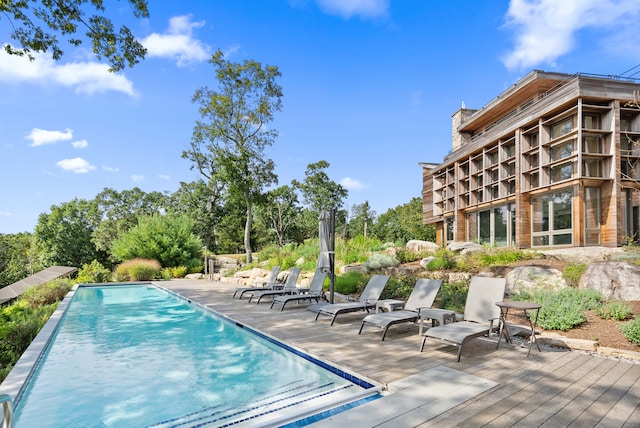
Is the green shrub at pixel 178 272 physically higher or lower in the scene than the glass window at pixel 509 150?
lower

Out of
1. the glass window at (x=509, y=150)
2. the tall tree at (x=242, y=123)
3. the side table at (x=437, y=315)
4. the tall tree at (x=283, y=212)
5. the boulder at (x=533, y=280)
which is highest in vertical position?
the tall tree at (x=242, y=123)

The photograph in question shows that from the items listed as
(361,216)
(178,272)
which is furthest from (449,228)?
(361,216)

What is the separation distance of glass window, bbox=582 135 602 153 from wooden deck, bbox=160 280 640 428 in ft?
37.0

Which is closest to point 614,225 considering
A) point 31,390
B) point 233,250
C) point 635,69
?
point 635,69

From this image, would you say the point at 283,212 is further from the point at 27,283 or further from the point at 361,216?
the point at 27,283

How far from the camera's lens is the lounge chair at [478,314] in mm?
4641

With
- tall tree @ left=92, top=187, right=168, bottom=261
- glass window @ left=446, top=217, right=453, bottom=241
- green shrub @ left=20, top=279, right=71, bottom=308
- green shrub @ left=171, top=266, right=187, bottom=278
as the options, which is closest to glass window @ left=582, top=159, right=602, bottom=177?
glass window @ left=446, top=217, right=453, bottom=241

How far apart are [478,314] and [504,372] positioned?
1.41 metres

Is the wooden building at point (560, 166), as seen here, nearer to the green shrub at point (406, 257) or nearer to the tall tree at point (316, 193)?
the green shrub at point (406, 257)

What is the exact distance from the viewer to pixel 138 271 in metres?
17.8

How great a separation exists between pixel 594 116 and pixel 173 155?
2429 cm

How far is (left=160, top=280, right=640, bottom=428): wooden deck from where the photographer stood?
291cm

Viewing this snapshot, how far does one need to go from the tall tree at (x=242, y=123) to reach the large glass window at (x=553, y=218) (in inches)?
576

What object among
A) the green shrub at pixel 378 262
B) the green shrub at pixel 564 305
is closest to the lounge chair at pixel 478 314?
the green shrub at pixel 564 305
